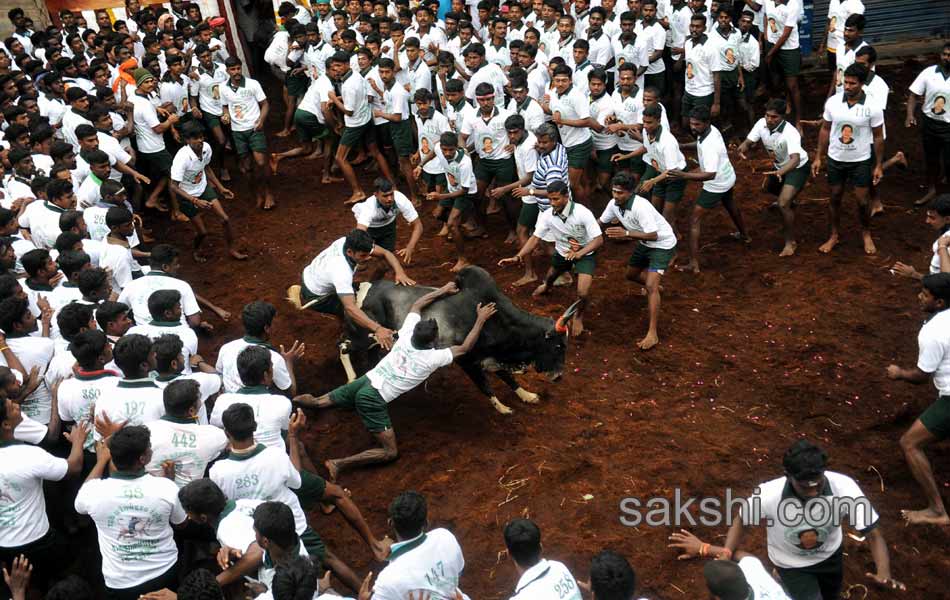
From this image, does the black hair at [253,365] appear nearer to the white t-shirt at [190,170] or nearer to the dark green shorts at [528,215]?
the dark green shorts at [528,215]

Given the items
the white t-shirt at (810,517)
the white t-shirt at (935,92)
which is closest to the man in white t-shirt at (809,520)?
the white t-shirt at (810,517)

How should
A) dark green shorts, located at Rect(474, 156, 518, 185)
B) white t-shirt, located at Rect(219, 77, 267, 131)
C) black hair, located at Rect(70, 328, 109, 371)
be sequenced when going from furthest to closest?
white t-shirt, located at Rect(219, 77, 267, 131) → dark green shorts, located at Rect(474, 156, 518, 185) → black hair, located at Rect(70, 328, 109, 371)

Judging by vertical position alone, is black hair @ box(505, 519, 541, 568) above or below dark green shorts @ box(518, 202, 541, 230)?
above

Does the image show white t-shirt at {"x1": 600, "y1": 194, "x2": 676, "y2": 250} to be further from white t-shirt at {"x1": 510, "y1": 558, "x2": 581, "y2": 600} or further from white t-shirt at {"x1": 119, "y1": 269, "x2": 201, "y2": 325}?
white t-shirt at {"x1": 510, "y1": 558, "x2": 581, "y2": 600}

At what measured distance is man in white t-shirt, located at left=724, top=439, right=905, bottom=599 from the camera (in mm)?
4949

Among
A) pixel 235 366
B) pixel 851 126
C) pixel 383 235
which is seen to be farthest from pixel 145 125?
pixel 851 126

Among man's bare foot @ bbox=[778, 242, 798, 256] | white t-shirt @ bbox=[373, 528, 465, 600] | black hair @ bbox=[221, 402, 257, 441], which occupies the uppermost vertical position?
black hair @ bbox=[221, 402, 257, 441]

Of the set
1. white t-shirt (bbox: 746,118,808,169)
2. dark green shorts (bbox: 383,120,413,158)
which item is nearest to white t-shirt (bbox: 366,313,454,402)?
white t-shirt (bbox: 746,118,808,169)

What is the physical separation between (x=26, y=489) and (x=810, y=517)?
4536mm

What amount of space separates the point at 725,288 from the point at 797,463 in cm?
523

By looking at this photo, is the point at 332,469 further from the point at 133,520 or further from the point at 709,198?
the point at 709,198

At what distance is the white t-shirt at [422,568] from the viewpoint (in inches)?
187

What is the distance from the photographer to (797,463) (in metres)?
4.90

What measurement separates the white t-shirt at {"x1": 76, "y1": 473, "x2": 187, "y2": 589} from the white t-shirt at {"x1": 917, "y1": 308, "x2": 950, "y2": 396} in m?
4.87
